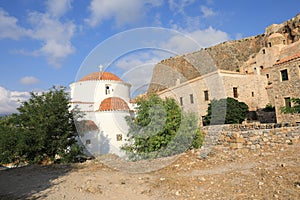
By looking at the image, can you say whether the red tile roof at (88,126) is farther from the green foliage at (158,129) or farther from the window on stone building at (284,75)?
the window on stone building at (284,75)

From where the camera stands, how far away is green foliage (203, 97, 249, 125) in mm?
18094

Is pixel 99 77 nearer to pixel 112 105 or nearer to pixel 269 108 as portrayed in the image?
pixel 112 105

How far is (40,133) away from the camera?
33.8 ft

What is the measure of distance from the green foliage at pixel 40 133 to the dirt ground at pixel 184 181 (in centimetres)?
364

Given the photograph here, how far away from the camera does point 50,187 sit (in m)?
5.41

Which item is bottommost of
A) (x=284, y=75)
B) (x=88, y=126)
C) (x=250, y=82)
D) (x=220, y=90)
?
(x=88, y=126)

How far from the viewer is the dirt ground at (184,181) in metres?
4.47

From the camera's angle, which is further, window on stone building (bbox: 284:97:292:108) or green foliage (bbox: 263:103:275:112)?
green foliage (bbox: 263:103:275:112)

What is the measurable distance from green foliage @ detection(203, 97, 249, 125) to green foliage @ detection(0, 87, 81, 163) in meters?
11.6

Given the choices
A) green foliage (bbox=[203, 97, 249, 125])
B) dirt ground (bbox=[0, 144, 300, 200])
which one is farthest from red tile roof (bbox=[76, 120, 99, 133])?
green foliage (bbox=[203, 97, 249, 125])

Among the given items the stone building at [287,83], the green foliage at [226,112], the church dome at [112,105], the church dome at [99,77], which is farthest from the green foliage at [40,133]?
the stone building at [287,83]

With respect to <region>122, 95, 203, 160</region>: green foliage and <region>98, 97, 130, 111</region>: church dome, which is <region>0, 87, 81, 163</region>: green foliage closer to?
<region>122, 95, 203, 160</region>: green foliage

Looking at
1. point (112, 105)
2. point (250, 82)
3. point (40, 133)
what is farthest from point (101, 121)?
point (250, 82)

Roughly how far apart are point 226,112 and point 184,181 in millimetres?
14190
